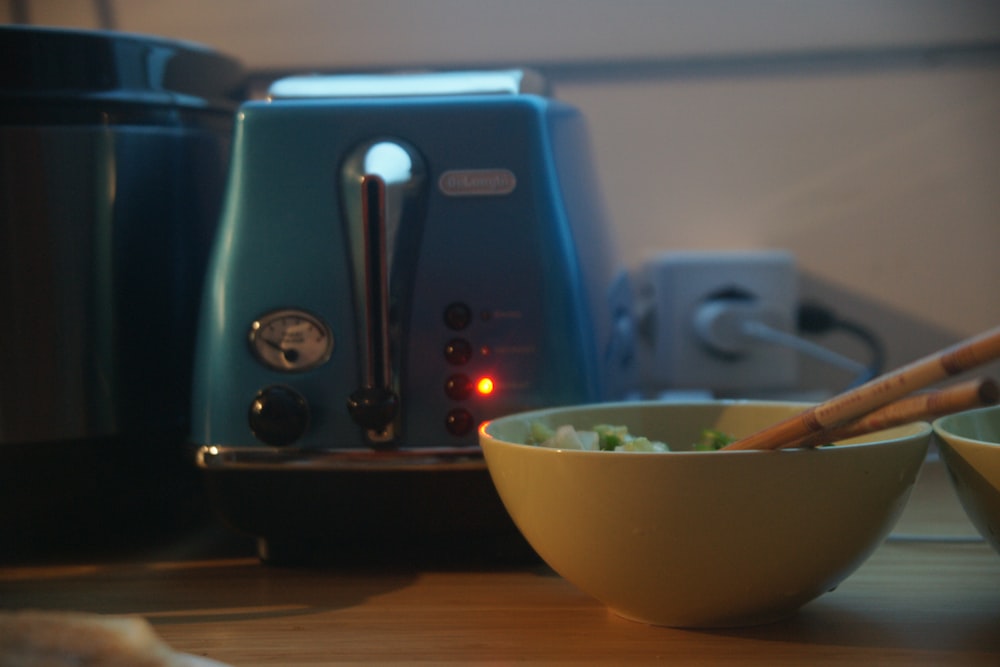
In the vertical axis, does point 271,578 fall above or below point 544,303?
below

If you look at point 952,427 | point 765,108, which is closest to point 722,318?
point 765,108

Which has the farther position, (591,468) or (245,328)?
(245,328)

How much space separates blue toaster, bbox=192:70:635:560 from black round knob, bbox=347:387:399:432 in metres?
0.01

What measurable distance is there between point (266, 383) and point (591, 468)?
20 centimetres

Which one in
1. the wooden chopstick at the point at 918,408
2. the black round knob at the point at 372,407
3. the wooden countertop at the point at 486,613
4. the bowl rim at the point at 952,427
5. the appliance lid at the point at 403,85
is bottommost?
the wooden countertop at the point at 486,613

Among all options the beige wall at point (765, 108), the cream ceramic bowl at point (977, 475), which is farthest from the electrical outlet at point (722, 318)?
the cream ceramic bowl at point (977, 475)

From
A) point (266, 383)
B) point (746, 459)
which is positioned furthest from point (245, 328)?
point (746, 459)

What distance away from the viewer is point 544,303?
0.54 m

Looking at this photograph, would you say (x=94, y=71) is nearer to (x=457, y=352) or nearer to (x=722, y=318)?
(x=457, y=352)

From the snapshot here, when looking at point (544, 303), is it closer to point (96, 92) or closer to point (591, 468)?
point (591, 468)

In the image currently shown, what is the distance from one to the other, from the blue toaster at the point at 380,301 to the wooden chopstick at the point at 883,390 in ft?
0.52

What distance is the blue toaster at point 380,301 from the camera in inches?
20.9

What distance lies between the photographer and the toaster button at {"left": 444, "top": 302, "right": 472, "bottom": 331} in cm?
54

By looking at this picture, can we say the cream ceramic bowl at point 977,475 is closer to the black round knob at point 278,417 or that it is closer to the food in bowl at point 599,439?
the food in bowl at point 599,439
